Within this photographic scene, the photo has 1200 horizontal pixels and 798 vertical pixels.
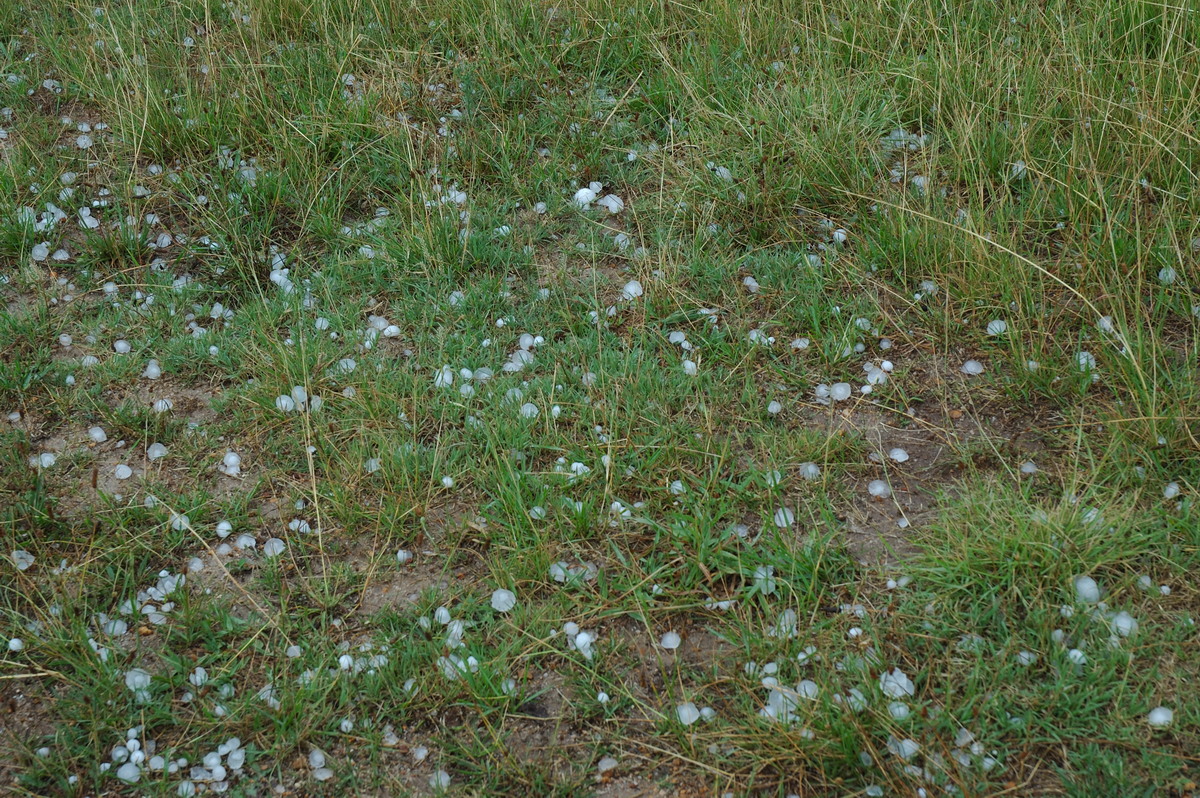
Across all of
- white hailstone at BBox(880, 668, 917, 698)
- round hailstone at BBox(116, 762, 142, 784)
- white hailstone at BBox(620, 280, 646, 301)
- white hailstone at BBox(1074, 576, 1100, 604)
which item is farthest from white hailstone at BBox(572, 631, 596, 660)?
white hailstone at BBox(620, 280, 646, 301)

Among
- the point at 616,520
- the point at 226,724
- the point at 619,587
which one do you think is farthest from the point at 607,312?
the point at 226,724

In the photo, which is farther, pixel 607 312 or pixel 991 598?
pixel 607 312

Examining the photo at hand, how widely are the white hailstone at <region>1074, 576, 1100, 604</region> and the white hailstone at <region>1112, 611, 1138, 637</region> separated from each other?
2.8 inches

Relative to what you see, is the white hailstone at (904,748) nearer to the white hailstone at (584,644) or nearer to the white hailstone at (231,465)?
the white hailstone at (584,644)

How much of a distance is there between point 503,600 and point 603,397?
0.83 metres

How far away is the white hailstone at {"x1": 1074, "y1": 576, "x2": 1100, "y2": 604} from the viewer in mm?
2539

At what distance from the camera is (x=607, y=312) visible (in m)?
3.59

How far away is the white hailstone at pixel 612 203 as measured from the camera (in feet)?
13.1

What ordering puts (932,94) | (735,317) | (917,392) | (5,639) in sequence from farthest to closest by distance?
(932,94), (735,317), (917,392), (5,639)

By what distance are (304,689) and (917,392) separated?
2.15 meters

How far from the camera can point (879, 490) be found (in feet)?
9.64

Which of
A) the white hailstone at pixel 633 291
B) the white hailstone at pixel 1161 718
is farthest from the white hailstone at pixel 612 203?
the white hailstone at pixel 1161 718

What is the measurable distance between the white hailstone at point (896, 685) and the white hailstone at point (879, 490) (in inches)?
24.9

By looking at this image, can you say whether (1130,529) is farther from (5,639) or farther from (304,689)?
(5,639)
